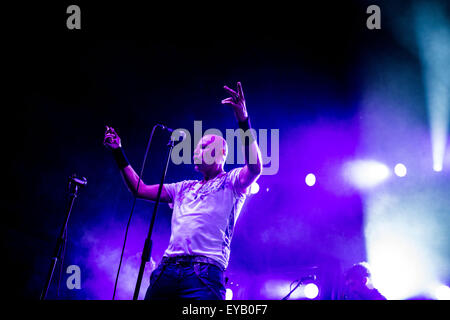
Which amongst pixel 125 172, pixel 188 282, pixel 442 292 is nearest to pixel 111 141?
pixel 125 172

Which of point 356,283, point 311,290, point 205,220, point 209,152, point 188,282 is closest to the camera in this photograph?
point 188,282

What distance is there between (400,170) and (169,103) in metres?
4.59

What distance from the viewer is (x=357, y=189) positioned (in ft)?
21.4

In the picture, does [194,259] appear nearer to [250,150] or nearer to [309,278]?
[250,150]

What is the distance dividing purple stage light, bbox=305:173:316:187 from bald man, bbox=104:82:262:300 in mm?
4271

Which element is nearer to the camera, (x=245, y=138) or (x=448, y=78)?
(x=245, y=138)

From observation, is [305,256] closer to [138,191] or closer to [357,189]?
[357,189]

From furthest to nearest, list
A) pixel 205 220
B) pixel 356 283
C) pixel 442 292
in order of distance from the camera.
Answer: pixel 442 292
pixel 356 283
pixel 205 220

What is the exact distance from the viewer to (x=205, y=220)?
8.15 feet

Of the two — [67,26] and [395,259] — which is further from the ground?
[67,26]

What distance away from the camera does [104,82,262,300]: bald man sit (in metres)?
2.26

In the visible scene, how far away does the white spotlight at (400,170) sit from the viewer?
245 inches
